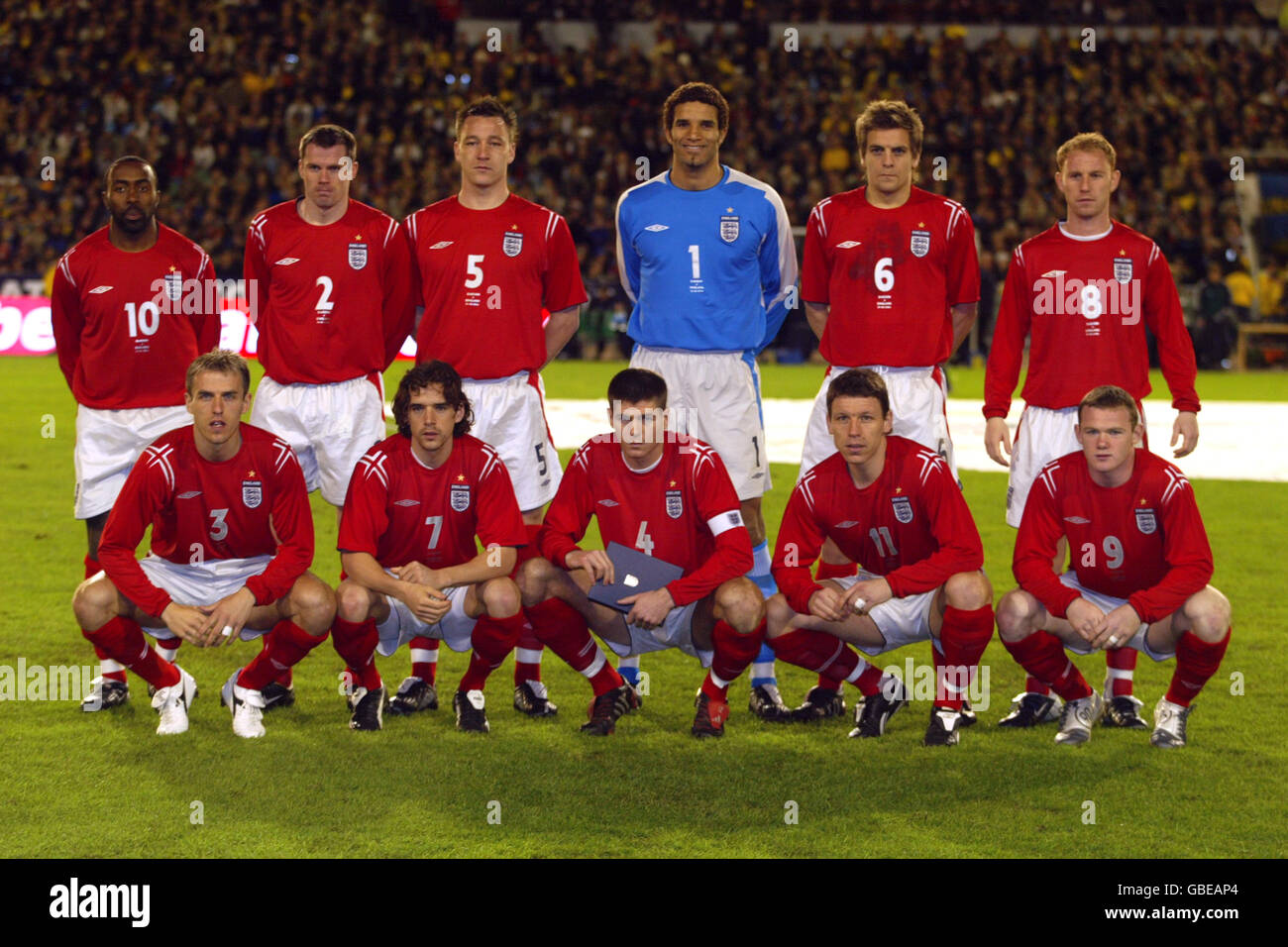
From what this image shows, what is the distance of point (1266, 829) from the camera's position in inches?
163

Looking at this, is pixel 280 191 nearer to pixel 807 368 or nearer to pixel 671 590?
pixel 807 368

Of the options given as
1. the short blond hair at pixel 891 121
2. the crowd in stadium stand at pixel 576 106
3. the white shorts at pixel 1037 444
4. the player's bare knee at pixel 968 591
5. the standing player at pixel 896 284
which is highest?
the crowd in stadium stand at pixel 576 106

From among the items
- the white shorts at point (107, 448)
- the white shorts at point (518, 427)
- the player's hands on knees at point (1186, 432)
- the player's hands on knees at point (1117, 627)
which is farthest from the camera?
the white shorts at point (107, 448)

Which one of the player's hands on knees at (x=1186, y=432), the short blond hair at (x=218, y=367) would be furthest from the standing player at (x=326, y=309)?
the player's hands on knees at (x=1186, y=432)

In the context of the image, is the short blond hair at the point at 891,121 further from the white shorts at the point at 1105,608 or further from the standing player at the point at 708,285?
the white shorts at the point at 1105,608

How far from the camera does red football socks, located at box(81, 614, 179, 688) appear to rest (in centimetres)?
508

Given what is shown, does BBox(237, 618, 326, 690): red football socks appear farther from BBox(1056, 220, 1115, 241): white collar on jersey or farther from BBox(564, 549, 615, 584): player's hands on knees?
BBox(1056, 220, 1115, 241): white collar on jersey

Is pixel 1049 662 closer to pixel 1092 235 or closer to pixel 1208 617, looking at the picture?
pixel 1208 617

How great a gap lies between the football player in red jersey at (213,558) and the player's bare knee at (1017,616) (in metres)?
2.30

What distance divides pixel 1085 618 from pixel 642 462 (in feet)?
Answer: 5.30

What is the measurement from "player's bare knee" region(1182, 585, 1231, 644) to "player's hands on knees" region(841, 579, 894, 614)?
0.99 metres

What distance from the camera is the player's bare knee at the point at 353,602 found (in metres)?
5.04

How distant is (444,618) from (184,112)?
21.3 meters

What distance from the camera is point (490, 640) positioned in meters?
5.15
